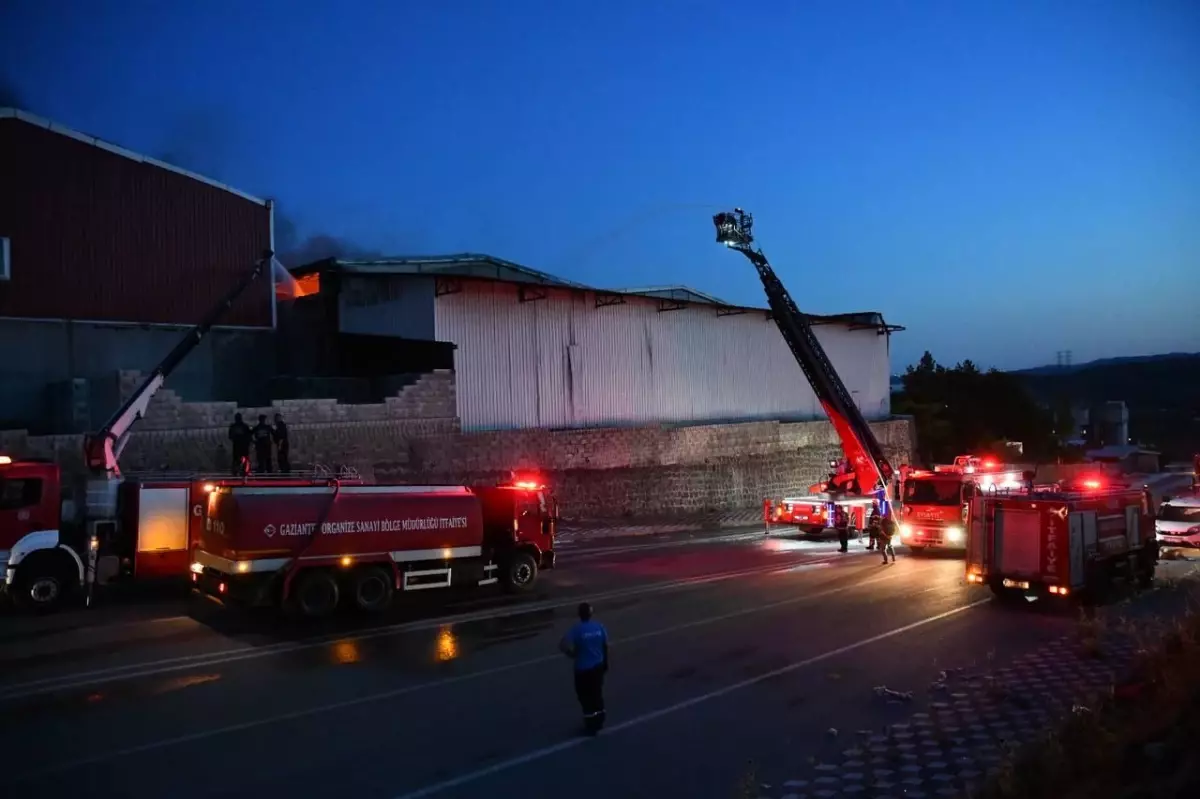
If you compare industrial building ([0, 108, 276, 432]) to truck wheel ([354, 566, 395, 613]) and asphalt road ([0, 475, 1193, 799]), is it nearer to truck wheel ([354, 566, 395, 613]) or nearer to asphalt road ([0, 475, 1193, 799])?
truck wheel ([354, 566, 395, 613])

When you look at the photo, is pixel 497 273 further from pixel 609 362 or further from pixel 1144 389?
pixel 1144 389

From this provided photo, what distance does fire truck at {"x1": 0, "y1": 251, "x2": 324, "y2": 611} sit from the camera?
608 inches

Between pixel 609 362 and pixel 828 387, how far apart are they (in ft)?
31.2

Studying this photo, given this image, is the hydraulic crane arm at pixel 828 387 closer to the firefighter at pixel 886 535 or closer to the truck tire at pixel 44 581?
the firefighter at pixel 886 535

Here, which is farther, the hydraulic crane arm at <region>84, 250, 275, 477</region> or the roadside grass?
the hydraulic crane arm at <region>84, 250, 275, 477</region>

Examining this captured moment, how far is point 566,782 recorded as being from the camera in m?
8.16

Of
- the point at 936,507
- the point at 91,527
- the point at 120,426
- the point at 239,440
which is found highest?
the point at 120,426

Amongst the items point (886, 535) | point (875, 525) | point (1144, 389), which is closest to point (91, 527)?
point (886, 535)

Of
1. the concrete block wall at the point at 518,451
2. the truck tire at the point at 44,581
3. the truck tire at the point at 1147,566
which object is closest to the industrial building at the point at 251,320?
the concrete block wall at the point at 518,451

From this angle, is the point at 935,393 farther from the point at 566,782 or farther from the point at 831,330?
the point at 566,782

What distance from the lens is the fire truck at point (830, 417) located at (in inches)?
1032

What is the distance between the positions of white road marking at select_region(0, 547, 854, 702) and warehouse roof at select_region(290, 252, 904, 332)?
13836 mm

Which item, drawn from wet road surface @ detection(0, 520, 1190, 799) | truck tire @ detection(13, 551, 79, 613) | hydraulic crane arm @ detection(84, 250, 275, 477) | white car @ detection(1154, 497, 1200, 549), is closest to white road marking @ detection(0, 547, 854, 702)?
wet road surface @ detection(0, 520, 1190, 799)

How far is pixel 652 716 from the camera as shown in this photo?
33.3ft
